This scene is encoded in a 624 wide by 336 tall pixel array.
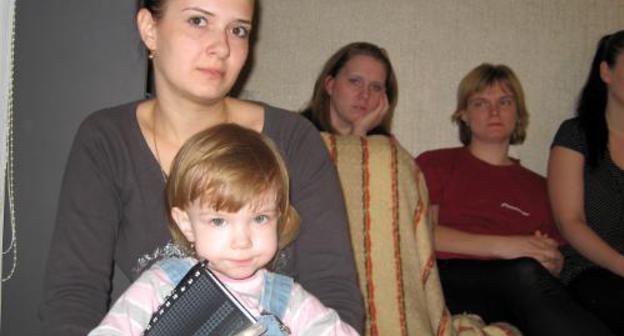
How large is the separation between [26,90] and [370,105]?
3.33ft

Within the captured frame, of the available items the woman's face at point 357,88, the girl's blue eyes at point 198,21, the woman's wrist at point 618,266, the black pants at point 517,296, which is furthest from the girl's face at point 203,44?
the woman's wrist at point 618,266

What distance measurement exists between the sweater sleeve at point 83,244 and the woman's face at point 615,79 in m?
1.45

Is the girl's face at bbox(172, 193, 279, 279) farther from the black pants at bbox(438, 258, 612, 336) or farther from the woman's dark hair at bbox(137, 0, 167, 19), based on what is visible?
the black pants at bbox(438, 258, 612, 336)

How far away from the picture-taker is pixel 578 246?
1682mm

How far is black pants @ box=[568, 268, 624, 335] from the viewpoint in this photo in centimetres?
147

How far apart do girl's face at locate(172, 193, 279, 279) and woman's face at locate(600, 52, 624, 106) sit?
52.5 inches

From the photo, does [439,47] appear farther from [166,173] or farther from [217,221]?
[217,221]

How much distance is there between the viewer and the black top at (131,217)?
92 centimetres

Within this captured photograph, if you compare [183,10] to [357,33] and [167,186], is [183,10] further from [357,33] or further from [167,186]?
[357,33]

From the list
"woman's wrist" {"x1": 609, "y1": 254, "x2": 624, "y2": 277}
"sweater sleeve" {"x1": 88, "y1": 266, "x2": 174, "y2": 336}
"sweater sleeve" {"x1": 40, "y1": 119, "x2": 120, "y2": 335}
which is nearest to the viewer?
"sweater sleeve" {"x1": 88, "y1": 266, "x2": 174, "y2": 336}

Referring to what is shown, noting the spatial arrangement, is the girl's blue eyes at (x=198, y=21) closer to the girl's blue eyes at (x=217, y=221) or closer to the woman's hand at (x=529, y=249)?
the girl's blue eyes at (x=217, y=221)

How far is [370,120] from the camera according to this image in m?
1.93

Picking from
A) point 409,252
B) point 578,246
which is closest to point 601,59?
point 578,246

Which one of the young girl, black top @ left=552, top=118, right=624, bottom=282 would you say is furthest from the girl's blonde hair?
black top @ left=552, top=118, right=624, bottom=282
